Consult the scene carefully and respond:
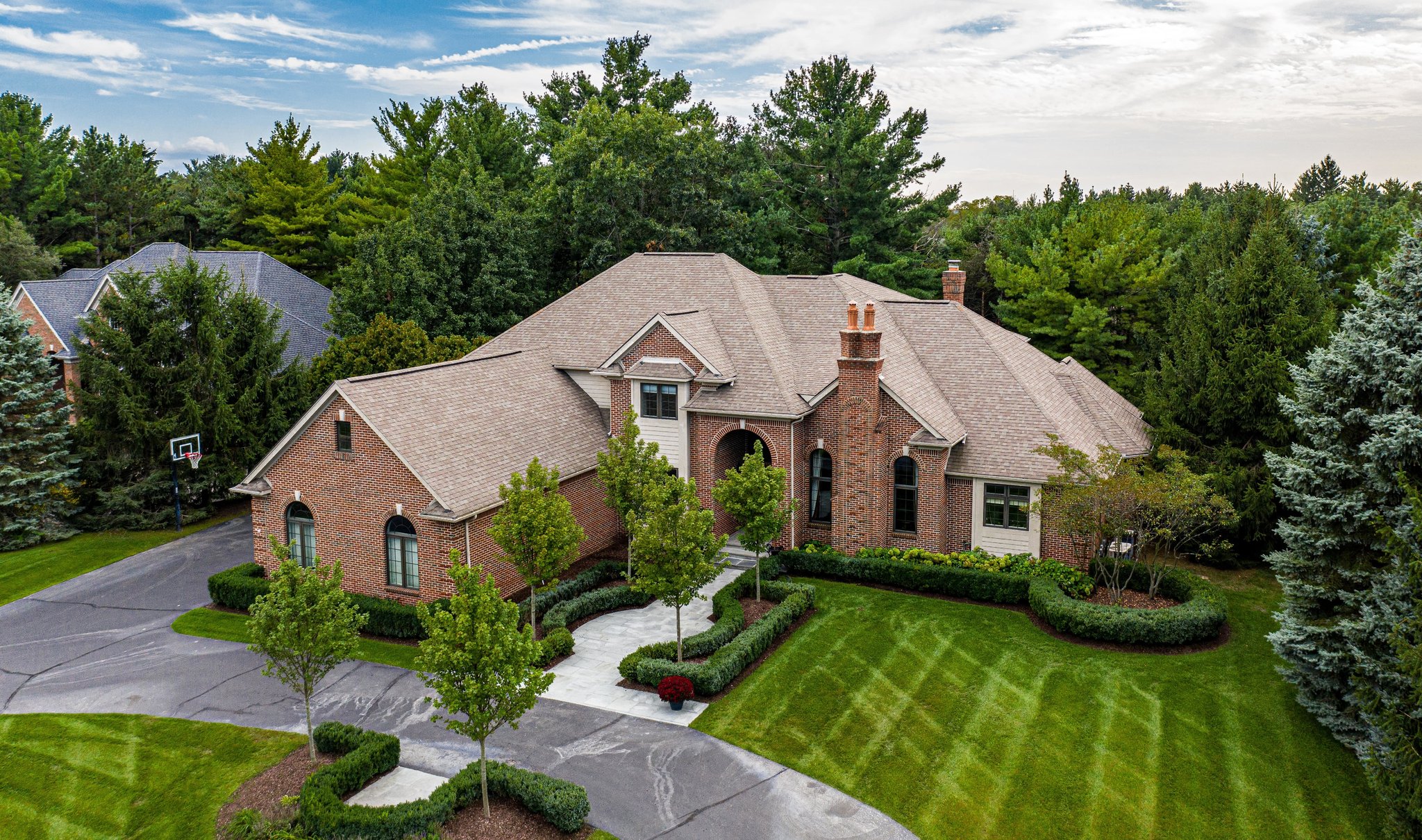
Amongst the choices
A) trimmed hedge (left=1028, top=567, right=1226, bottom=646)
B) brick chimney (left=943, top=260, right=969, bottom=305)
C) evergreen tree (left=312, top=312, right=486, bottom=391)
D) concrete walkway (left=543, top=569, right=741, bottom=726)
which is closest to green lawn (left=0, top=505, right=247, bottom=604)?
evergreen tree (left=312, top=312, right=486, bottom=391)

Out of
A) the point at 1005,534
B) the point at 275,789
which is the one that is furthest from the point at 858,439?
the point at 275,789

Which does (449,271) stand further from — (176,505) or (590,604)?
(590,604)

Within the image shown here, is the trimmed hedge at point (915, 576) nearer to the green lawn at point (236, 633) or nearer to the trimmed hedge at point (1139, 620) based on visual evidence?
the trimmed hedge at point (1139, 620)

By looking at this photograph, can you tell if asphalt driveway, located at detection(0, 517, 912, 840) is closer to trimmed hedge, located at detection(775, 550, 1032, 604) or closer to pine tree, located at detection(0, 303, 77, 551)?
pine tree, located at detection(0, 303, 77, 551)

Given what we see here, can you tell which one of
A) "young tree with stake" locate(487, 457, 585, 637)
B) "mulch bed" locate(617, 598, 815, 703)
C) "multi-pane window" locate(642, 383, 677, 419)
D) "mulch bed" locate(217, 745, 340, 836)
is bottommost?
"mulch bed" locate(217, 745, 340, 836)

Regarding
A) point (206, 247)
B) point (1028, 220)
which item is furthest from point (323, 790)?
point (206, 247)

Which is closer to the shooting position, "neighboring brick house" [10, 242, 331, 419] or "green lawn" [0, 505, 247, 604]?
"green lawn" [0, 505, 247, 604]
